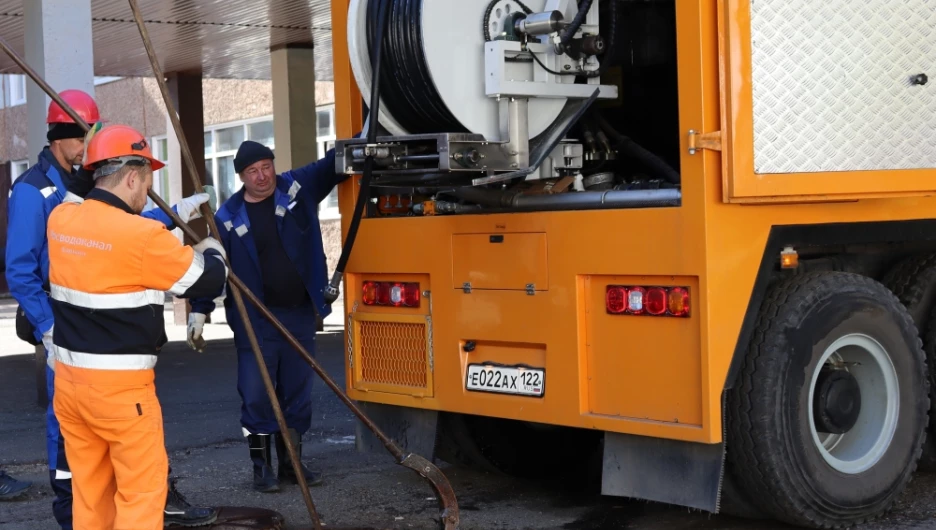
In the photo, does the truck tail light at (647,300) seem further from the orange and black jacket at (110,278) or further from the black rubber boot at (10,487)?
the black rubber boot at (10,487)

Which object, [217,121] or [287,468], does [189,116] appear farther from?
[287,468]

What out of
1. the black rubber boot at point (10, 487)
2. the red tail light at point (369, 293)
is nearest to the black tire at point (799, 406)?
the red tail light at point (369, 293)

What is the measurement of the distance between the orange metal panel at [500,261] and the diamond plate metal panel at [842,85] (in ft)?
3.25

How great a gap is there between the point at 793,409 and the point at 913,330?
0.85 m

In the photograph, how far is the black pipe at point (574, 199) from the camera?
471 cm

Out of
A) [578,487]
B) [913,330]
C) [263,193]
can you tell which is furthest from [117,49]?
[913,330]

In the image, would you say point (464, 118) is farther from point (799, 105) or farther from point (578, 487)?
point (578, 487)

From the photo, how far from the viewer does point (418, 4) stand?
194 inches

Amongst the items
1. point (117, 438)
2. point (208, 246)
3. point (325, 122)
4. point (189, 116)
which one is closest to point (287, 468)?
point (208, 246)

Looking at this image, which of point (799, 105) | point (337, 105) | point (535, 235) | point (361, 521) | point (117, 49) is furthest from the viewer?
point (117, 49)

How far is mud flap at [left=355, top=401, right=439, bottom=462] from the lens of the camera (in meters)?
5.76

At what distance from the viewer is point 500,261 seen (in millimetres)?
5227

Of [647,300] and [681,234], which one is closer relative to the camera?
[681,234]

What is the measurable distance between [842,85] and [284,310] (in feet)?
9.53
